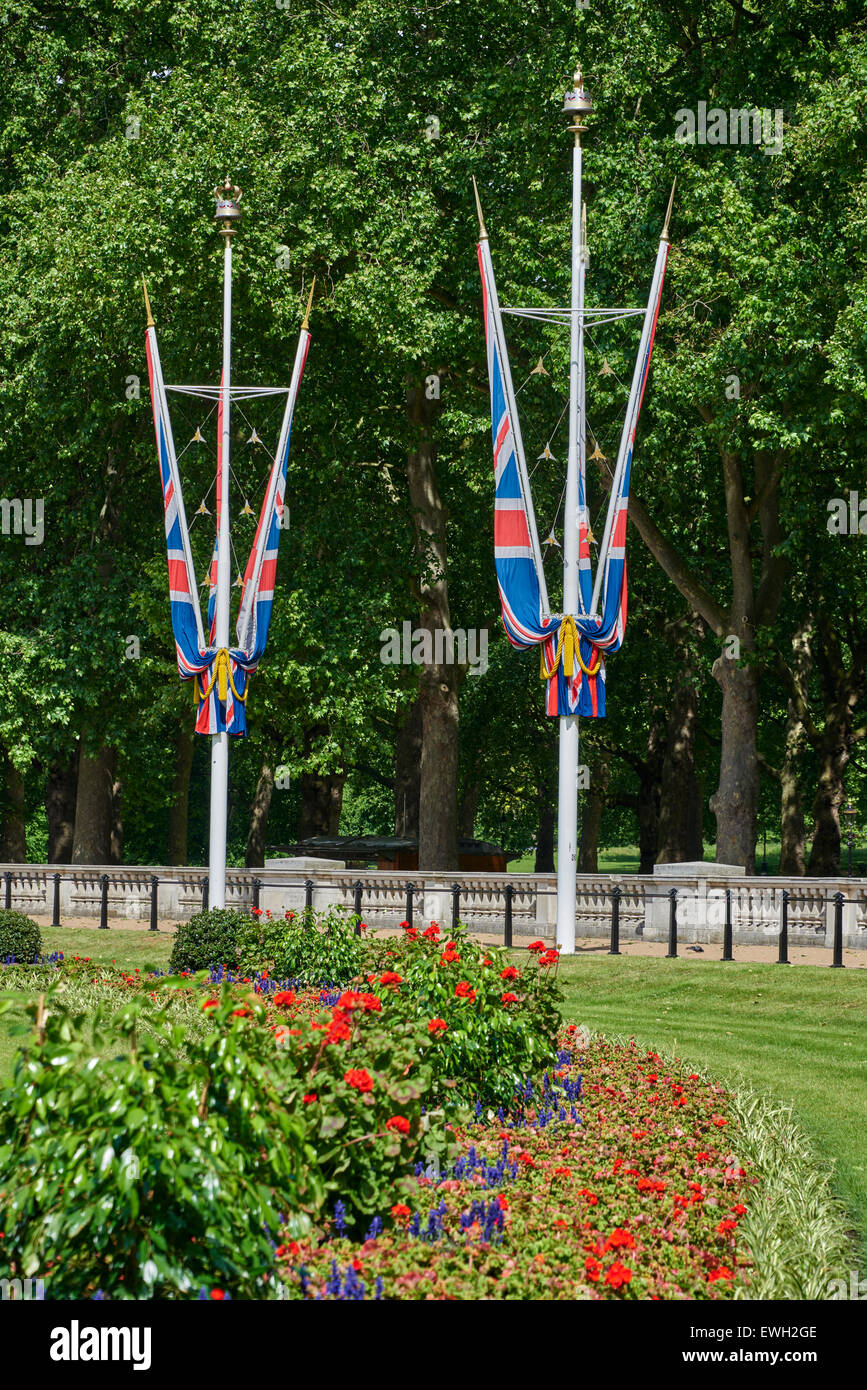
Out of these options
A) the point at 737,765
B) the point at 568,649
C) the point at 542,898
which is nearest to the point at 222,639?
the point at 568,649

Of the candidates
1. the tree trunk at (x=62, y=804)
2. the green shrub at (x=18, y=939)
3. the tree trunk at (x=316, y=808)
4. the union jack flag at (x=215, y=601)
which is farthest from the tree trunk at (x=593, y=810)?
the green shrub at (x=18, y=939)

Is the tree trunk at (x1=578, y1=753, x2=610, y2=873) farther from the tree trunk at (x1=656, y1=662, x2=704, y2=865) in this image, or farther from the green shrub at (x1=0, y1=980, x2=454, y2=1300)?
the green shrub at (x1=0, y1=980, x2=454, y2=1300)

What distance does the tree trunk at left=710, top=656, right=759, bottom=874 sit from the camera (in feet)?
90.4

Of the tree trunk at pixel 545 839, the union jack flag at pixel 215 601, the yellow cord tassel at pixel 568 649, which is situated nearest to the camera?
the yellow cord tassel at pixel 568 649

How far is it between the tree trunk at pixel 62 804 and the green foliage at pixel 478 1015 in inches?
1090

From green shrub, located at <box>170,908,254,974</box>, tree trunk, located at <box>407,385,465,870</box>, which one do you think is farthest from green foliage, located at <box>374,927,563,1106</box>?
tree trunk, located at <box>407,385,465,870</box>

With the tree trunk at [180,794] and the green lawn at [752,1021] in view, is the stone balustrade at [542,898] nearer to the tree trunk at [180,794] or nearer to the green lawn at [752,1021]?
the green lawn at [752,1021]

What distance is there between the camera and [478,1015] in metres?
10.2

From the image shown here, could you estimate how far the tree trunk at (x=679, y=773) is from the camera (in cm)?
3584

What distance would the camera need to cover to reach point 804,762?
135ft
